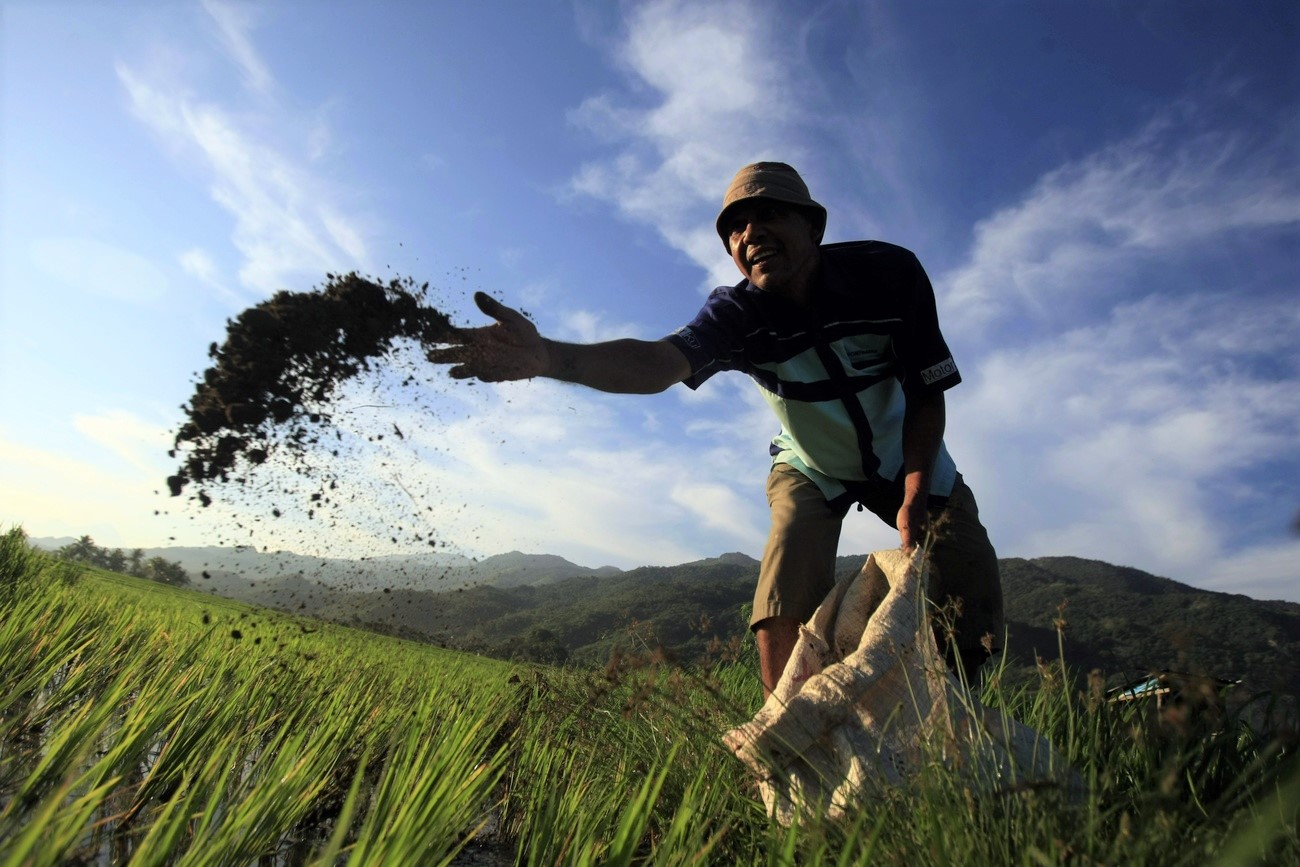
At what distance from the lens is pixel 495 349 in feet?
5.62

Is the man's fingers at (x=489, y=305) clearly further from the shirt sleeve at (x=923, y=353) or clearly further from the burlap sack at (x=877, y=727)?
the shirt sleeve at (x=923, y=353)

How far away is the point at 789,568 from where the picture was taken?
233 cm

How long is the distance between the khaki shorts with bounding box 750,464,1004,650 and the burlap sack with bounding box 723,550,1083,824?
527mm

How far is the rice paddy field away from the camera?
0.95 m

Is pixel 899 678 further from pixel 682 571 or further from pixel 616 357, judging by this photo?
pixel 682 571

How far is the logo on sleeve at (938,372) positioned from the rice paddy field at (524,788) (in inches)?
38.8

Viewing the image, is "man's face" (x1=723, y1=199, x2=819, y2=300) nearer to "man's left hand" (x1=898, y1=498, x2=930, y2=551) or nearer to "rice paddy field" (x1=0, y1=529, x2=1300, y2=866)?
"man's left hand" (x1=898, y1=498, x2=930, y2=551)

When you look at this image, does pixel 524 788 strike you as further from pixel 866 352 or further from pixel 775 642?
pixel 866 352

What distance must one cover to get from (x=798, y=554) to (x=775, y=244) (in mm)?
1054

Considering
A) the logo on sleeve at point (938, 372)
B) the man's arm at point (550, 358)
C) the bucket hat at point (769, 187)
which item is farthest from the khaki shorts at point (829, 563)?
the bucket hat at point (769, 187)

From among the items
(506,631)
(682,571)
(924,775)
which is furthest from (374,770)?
(682,571)

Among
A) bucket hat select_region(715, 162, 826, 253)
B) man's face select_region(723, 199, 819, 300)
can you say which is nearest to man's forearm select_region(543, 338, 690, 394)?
man's face select_region(723, 199, 819, 300)

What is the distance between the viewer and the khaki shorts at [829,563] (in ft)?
7.47

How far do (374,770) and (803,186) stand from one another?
248 cm
